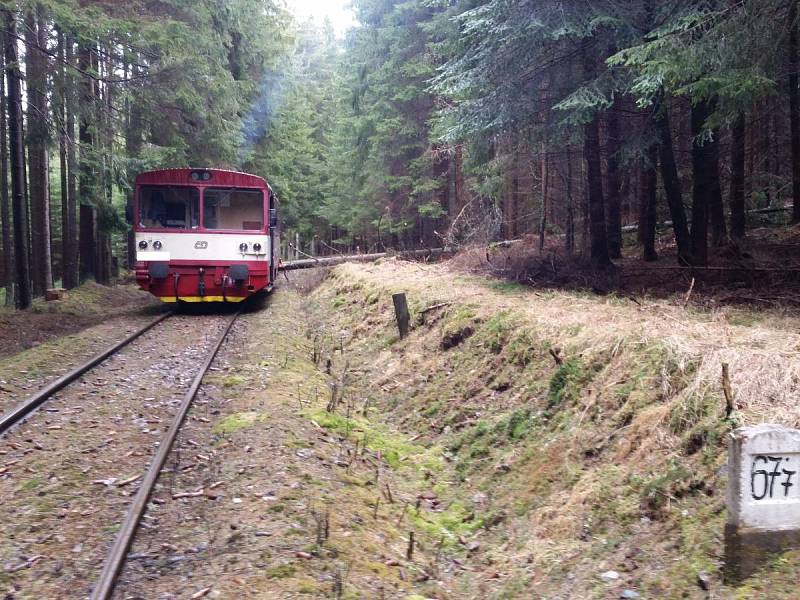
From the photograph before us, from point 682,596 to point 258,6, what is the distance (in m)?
22.2

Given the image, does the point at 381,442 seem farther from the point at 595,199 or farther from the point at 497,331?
the point at 595,199

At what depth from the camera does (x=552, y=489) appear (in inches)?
202

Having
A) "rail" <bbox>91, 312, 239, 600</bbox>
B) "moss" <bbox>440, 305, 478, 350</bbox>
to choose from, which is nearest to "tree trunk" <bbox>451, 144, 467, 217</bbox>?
"moss" <bbox>440, 305, 478, 350</bbox>

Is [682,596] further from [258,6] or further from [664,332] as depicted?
[258,6]

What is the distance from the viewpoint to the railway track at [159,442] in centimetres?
380

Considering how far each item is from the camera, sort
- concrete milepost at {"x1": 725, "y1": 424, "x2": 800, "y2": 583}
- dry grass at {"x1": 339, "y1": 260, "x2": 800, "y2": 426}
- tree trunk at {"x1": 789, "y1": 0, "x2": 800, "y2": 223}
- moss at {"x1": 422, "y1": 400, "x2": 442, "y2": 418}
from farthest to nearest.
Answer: tree trunk at {"x1": 789, "y1": 0, "x2": 800, "y2": 223}
moss at {"x1": 422, "y1": 400, "x2": 442, "y2": 418}
dry grass at {"x1": 339, "y1": 260, "x2": 800, "y2": 426}
concrete milepost at {"x1": 725, "y1": 424, "x2": 800, "y2": 583}

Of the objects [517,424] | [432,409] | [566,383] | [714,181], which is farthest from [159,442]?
[714,181]

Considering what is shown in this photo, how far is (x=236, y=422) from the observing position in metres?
6.62

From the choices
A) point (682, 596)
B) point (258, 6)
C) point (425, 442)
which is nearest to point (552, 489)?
point (682, 596)

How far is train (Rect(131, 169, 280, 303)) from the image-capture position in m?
14.1

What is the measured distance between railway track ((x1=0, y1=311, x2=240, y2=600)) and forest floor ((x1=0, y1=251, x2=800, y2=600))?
0.11 m

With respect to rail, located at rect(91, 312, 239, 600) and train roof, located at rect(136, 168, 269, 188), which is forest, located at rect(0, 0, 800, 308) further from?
rail, located at rect(91, 312, 239, 600)

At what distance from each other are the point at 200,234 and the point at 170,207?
91 centimetres

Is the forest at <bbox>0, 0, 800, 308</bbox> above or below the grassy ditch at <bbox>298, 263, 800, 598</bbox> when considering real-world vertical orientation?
above
